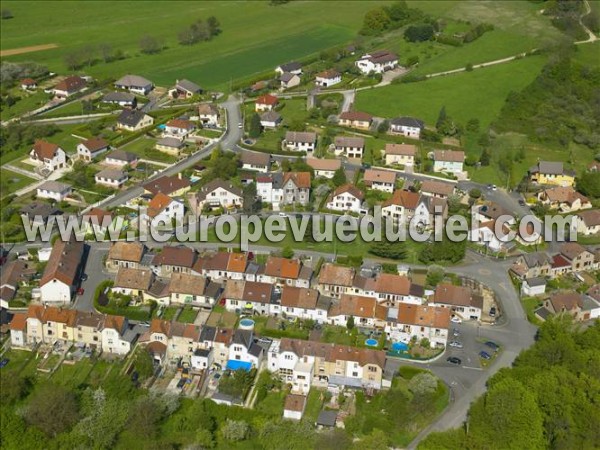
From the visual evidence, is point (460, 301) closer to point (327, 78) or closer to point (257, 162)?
point (257, 162)

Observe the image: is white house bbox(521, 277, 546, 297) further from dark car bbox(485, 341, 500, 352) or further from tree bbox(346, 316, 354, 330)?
tree bbox(346, 316, 354, 330)

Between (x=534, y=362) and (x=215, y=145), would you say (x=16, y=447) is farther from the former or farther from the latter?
(x=215, y=145)

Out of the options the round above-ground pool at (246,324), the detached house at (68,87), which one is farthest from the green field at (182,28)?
the round above-ground pool at (246,324)

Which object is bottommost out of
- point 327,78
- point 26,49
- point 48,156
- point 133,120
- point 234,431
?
point 26,49

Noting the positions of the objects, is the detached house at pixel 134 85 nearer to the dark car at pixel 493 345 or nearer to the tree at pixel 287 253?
the tree at pixel 287 253

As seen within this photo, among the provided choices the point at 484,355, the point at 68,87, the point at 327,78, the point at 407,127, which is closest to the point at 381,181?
the point at 407,127

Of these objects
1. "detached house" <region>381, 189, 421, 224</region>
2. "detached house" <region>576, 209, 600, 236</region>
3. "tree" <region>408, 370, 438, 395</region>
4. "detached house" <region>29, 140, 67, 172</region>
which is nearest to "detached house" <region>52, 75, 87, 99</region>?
"detached house" <region>29, 140, 67, 172</region>

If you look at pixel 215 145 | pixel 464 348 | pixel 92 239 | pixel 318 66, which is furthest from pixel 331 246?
pixel 318 66
